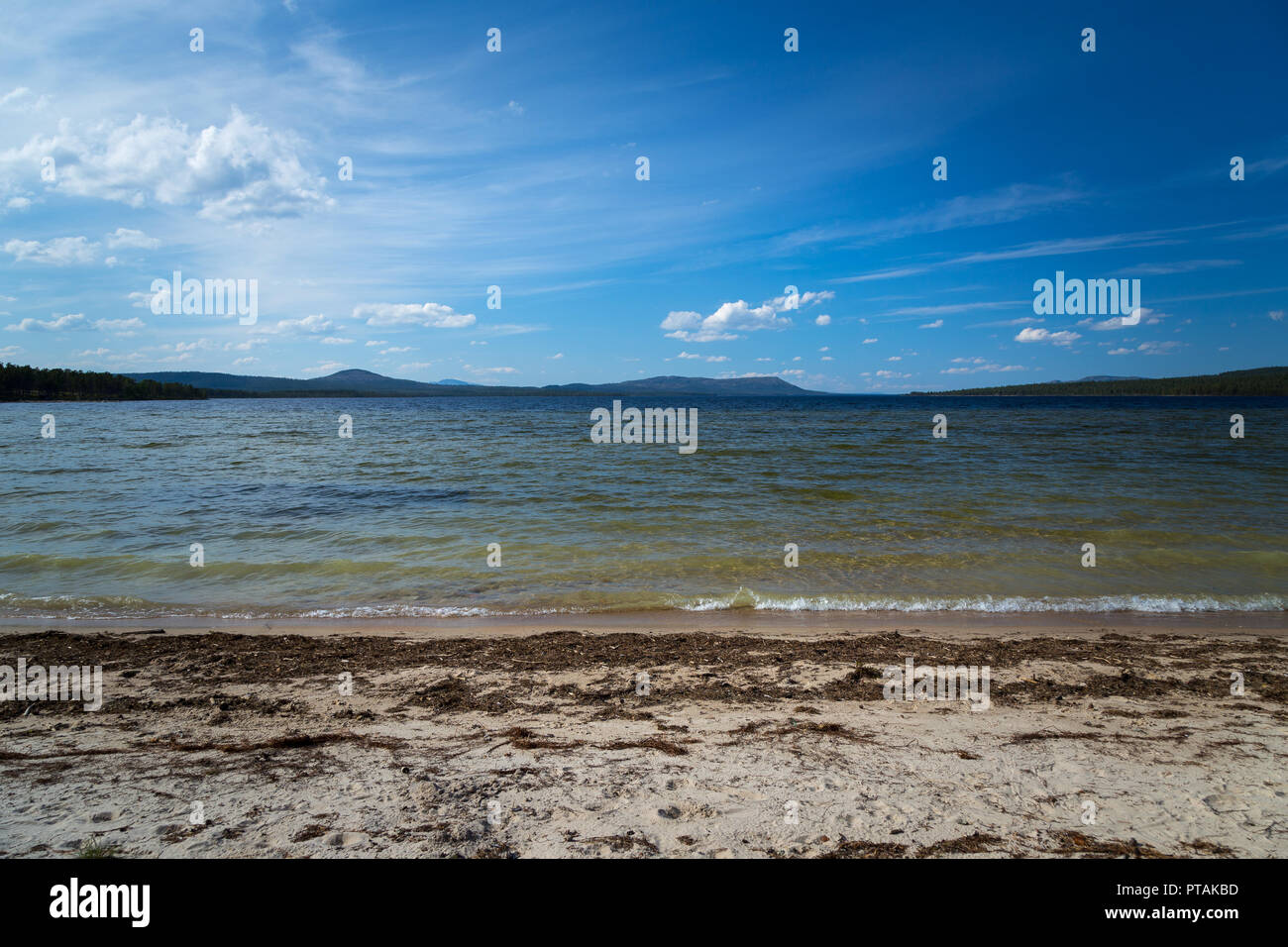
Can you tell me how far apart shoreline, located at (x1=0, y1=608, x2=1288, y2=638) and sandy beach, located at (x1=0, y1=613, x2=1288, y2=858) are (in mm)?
402

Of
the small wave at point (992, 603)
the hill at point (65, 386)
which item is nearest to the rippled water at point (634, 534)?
the small wave at point (992, 603)

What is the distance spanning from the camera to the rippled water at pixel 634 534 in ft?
31.7

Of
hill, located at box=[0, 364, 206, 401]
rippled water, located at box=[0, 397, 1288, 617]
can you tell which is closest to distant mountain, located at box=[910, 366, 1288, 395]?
rippled water, located at box=[0, 397, 1288, 617]

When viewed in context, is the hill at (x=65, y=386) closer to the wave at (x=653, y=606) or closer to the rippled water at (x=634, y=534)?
the rippled water at (x=634, y=534)

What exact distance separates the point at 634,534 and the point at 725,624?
4.96 m

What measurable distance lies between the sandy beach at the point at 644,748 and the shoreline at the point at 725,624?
0.40 metres

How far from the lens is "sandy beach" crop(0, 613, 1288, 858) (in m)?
3.49

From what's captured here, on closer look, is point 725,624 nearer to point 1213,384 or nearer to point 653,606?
point 653,606

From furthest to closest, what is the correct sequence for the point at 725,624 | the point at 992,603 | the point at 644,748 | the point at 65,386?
the point at 65,386, the point at 992,603, the point at 725,624, the point at 644,748

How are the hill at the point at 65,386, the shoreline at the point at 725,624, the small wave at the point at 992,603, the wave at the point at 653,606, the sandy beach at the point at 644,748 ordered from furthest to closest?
the hill at the point at 65,386 < the small wave at the point at 992,603 < the wave at the point at 653,606 < the shoreline at the point at 725,624 < the sandy beach at the point at 644,748

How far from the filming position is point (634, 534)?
13.3 m

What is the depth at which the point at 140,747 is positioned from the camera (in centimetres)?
470

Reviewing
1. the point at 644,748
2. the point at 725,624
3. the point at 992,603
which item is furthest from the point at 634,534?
the point at 644,748
